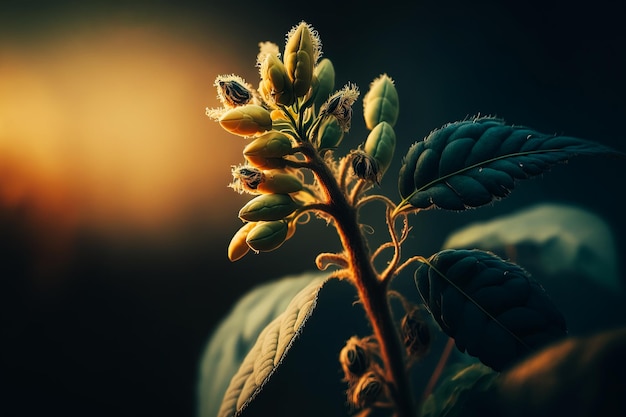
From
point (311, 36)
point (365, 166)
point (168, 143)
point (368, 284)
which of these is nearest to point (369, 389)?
point (368, 284)

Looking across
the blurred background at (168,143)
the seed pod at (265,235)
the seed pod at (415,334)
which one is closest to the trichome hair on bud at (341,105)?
the seed pod at (265,235)

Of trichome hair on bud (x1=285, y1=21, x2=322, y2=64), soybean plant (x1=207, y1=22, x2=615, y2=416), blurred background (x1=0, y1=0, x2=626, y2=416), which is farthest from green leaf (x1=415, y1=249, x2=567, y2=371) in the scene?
blurred background (x1=0, y1=0, x2=626, y2=416)

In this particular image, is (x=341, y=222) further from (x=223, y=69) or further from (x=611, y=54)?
(x=611, y=54)

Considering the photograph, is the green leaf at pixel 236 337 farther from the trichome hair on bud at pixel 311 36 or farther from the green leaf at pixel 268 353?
the trichome hair on bud at pixel 311 36

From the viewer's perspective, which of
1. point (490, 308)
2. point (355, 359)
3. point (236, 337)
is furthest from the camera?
point (236, 337)

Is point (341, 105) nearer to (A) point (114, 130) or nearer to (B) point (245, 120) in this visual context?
(B) point (245, 120)

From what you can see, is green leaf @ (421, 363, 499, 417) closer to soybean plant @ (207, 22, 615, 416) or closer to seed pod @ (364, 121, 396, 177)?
soybean plant @ (207, 22, 615, 416)

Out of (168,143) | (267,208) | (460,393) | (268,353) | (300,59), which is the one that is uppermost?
(168,143)
